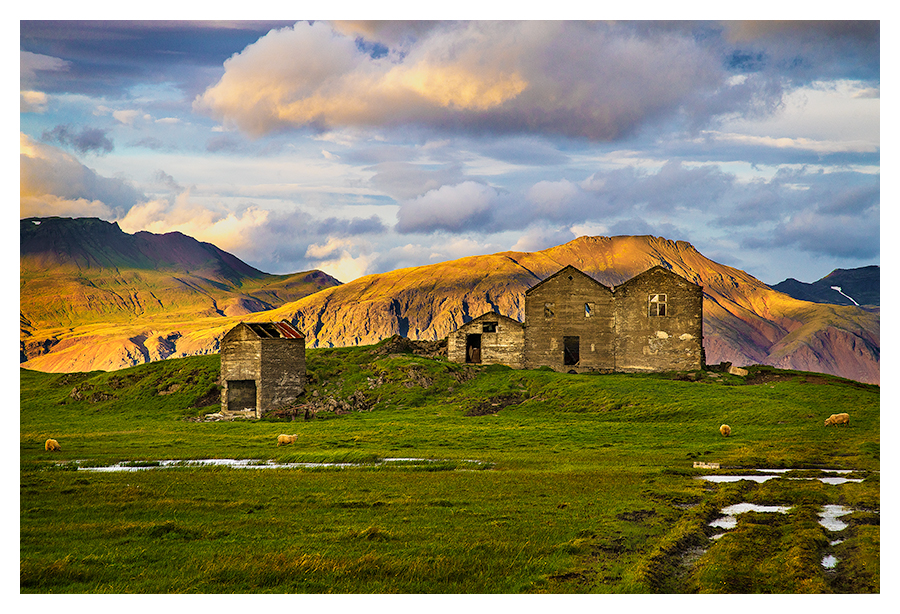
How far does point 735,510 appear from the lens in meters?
23.2

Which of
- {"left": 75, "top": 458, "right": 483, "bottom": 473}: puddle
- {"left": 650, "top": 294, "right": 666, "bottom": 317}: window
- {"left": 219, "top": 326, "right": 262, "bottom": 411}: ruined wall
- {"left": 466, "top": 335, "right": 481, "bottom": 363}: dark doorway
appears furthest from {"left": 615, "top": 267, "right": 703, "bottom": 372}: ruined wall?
{"left": 75, "top": 458, "right": 483, "bottom": 473}: puddle

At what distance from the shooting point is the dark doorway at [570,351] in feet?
249

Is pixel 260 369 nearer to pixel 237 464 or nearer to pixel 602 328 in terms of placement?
pixel 237 464

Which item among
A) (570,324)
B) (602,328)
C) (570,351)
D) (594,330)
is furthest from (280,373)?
(602,328)

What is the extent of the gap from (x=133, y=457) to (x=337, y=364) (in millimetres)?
33116

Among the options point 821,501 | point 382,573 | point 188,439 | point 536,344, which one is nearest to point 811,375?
point 536,344

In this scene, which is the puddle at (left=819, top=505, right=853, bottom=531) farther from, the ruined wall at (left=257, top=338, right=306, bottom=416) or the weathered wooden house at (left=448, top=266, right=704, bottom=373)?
the weathered wooden house at (left=448, top=266, right=704, bottom=373)

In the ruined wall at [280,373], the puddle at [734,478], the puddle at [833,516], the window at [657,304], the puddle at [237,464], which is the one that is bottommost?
the puddle at [237,464]

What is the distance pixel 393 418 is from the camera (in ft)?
177

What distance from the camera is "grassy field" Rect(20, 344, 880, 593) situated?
56.1 ft

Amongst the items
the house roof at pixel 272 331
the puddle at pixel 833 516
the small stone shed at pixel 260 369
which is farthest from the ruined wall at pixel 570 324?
the puddle at pixel 833 516

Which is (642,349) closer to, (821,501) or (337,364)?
(337,364)

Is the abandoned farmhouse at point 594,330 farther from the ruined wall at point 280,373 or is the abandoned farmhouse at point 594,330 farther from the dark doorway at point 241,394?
the dark doorway at point 241,394

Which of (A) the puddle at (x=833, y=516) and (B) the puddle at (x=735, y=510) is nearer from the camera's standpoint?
(A) the puddle at (x=833, y=516)
